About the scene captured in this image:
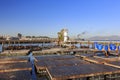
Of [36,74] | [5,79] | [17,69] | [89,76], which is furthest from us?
[36,74]

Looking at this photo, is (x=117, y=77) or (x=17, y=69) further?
(x=17, y=69)

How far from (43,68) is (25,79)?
158 inches

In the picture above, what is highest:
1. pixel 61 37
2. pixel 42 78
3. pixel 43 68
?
pixel 61 37

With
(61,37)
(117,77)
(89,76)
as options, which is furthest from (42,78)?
(61,37)

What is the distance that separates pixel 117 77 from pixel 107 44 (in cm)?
1989

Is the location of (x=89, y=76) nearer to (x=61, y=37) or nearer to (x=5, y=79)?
(x=5, y=79)

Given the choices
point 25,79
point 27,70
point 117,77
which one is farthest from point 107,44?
point 25,79

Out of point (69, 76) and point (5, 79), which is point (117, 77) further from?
point (5, 79)

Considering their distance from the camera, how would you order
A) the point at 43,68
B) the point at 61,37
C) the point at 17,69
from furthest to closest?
the point at 61,37, the point at 43,68, the point at 17,69

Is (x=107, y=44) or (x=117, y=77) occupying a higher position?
(x=107, y=44)

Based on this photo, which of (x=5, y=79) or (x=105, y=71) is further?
(x=105, y=71)

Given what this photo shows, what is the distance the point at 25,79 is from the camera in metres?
10.6

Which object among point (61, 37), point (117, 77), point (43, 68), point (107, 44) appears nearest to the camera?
point (117, 77)

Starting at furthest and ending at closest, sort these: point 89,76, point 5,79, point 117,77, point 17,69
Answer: point 17,69, point 117,77, point 89,76, point 5,79
